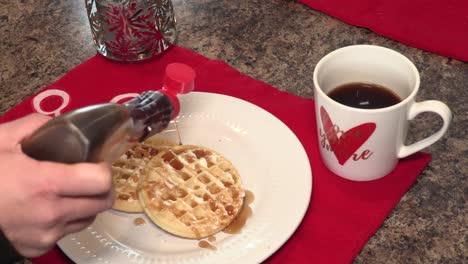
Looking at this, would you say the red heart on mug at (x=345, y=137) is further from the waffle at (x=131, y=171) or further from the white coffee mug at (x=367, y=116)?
the waffle at (x=131, y=171)

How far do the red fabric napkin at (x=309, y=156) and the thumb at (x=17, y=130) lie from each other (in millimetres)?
195

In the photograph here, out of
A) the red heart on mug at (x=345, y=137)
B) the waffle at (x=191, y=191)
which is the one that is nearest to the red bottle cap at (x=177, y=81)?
the waffle at (x=191, y=191)

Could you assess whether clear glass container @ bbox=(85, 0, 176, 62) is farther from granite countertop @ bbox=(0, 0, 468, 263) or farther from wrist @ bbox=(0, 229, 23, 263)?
wrist @ bbox=(0, 229, 23, 263)

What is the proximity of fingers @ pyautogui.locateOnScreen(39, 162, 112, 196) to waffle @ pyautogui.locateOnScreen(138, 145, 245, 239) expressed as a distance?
0.67 feet

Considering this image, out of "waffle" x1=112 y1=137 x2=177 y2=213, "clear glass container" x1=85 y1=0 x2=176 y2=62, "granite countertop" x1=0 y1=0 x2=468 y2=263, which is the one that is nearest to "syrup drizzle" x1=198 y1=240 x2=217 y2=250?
"waffle" x1=112 y1=137 x2=177 y2=213

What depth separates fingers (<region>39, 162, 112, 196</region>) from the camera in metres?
0.58

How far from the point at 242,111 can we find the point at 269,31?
297mm

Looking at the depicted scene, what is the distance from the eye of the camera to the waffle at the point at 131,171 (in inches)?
31.7

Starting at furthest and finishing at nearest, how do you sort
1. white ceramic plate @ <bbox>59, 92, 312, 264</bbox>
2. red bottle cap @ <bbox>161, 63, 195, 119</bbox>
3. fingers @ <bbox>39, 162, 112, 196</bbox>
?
1. red bottle cap @ <bbox>161, 63, 195, 119</bbox>
2. white ceramic plate @ <bbox>59, 92, 312, 264</bbox>
3. fingers @ <bbox>39, 162, 112, 196</bbox>

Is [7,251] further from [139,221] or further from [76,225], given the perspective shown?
[139,221]

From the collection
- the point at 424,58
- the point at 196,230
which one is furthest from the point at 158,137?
the point at 424,58

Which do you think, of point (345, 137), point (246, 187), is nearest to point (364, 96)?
point (345, 137)

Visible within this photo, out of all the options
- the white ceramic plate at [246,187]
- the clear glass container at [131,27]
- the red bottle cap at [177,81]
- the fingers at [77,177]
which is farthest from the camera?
the clear glass container at [131,27]

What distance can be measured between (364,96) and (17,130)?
502mm
